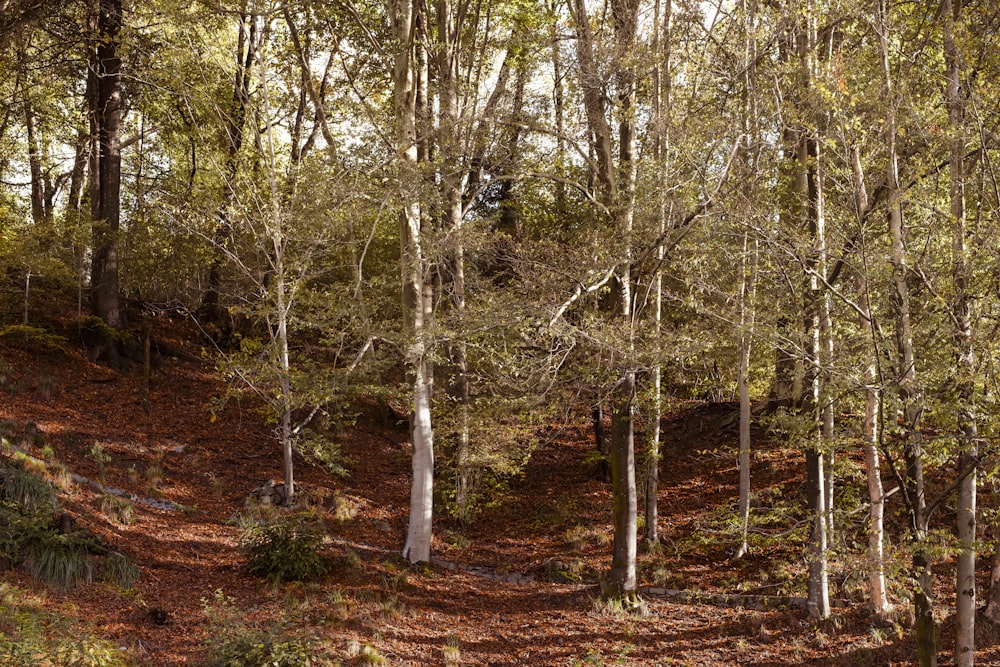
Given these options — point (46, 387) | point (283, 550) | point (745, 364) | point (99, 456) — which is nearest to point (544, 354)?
point (745, 364)

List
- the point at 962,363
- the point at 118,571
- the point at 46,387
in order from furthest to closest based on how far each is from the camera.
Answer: the point at 46,387 → the point at 118,571 → the point at 962,363

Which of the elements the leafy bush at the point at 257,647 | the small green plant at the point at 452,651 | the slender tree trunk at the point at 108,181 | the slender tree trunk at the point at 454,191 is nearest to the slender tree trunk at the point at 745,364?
the small green plant at the point at 452,651

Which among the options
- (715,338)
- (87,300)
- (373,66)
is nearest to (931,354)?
(715,338)

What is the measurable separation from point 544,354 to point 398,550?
456cm

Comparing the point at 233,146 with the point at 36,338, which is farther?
the point at 36,338

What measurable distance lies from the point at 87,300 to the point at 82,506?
11.1m

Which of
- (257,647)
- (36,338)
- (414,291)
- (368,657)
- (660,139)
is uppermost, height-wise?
(660,139)

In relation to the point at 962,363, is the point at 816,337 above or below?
above

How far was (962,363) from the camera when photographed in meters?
6.41

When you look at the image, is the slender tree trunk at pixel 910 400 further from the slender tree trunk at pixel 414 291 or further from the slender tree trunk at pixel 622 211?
the slender tree trunk at pixel 414 291

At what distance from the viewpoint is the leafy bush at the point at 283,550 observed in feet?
30.7

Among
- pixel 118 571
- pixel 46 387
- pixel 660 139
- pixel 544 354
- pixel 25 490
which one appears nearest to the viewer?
pixel 118 571

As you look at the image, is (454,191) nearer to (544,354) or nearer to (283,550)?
(544,354)

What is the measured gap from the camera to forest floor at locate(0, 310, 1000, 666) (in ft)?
26.9
